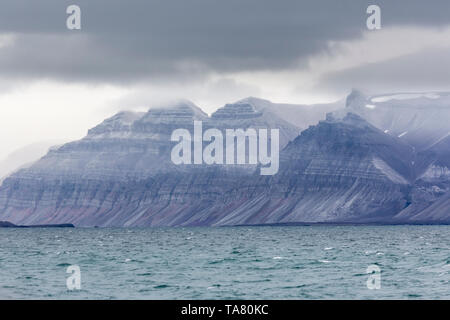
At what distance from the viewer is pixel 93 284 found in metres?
105

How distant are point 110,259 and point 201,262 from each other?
1772cm

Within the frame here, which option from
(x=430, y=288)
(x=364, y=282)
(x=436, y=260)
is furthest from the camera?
(x=436, y=260)

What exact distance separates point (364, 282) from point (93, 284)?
86.9ft

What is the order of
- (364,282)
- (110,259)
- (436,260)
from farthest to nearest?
(110,259), (436,260), (364,282)
